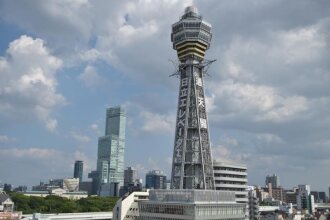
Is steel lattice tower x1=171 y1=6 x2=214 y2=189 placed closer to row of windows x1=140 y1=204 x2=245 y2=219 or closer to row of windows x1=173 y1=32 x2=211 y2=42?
row of windows x1=173 y1=32 x2=211 y2=42

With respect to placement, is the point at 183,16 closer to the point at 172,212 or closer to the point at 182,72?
the point at 182,72

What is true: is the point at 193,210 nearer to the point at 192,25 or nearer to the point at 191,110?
the point at 191,110

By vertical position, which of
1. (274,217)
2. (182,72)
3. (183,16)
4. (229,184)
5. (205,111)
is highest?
(183,16)

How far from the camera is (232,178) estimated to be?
164625 millimetres

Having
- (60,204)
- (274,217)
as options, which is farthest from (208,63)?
(60,204)

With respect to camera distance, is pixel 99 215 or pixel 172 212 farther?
pixel 99 215

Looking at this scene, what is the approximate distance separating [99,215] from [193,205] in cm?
7331

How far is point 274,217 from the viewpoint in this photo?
188125 millimetres

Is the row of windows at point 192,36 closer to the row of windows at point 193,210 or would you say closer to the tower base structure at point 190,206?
the tower base structure at point 190,206

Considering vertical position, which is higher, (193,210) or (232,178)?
(232,178)

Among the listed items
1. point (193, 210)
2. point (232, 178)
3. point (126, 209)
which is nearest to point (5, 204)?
point (126, 209)

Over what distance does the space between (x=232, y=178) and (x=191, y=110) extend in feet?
116

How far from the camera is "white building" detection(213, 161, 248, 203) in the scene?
160125 millimetres

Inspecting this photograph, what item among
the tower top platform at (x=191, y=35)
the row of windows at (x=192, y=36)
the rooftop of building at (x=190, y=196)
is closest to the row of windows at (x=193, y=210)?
the rooftop of building at (x=190, y=196)
